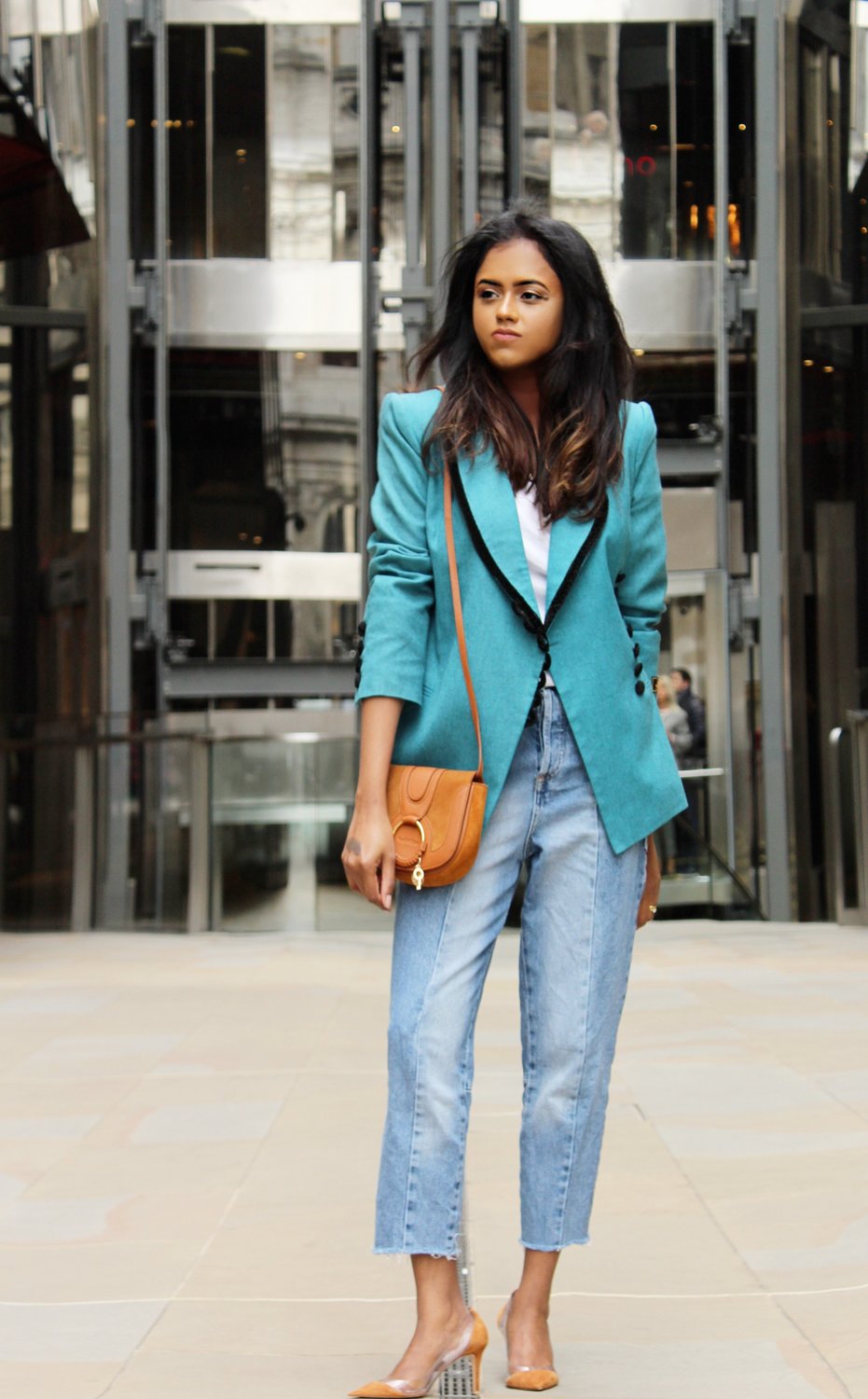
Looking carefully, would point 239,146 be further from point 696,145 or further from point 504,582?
point 504,582

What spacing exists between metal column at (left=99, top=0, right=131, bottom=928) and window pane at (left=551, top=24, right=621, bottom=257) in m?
2.89

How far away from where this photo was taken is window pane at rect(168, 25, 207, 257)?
42.9 ft

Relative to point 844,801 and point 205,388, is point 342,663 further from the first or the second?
point 844,801

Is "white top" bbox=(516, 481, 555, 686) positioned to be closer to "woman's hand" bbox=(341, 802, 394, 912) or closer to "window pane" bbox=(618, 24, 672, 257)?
"woman's hand" bbox=(341, 802, 394, 912)

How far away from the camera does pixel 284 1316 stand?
10.7 ft

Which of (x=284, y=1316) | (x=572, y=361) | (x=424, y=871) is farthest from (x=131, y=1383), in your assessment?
(x=572, y=361)

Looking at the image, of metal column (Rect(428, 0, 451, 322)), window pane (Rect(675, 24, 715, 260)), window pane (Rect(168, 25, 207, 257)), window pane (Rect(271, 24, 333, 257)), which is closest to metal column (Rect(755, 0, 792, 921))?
window pane (Rect(675, 24, 715, 260))

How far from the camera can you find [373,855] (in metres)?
2.75

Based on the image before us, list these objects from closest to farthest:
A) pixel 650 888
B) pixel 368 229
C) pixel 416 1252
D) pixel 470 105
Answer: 1. pixel 416 1252
2. pixel 650 888
3. pixel 470 105
4. pixel 368 229

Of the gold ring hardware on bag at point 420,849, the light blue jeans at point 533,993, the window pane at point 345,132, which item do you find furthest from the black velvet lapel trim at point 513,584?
the window pane at point 345,132

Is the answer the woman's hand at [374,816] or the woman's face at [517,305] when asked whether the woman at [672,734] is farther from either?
the woman's hand at [374,816]

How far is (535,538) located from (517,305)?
1.15 ft

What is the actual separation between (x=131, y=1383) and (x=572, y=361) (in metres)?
1.66

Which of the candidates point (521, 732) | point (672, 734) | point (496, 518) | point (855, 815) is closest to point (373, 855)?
point (521, 732)
